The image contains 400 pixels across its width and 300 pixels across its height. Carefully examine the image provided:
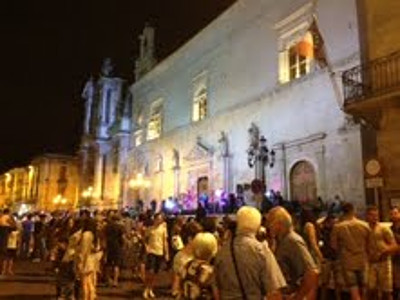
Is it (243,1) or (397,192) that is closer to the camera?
(397,192)

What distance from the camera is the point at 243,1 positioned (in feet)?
79.2

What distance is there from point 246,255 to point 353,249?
4.00 metres

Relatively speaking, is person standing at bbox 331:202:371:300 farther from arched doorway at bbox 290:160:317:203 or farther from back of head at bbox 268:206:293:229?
arched doorway at bbox 290:160:317:203

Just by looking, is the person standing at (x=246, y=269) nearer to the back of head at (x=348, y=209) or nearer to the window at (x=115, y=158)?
the back of head at (x=348, y=209)

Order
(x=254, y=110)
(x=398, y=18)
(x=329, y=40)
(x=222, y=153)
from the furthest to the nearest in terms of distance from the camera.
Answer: (x=222, y=153)
(x=254, y=110)
(x=329, y=40)
(x=398, y=18)

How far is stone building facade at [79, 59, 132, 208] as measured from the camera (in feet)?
131

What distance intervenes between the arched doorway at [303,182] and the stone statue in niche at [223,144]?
17.0 ft

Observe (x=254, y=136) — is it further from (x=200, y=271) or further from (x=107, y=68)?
(x=107, y=68)

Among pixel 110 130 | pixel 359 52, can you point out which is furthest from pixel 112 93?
pixel 359 52

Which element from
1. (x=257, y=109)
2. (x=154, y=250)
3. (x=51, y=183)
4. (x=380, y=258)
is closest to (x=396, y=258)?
(x=380, y=258)

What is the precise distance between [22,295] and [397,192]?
984 centimetres

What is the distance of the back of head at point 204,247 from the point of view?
519cm

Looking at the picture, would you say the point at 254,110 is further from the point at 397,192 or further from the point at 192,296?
the point at 192,296

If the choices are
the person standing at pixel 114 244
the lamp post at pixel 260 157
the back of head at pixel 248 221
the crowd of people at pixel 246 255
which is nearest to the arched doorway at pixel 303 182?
the lamp post at pixel 260 157
